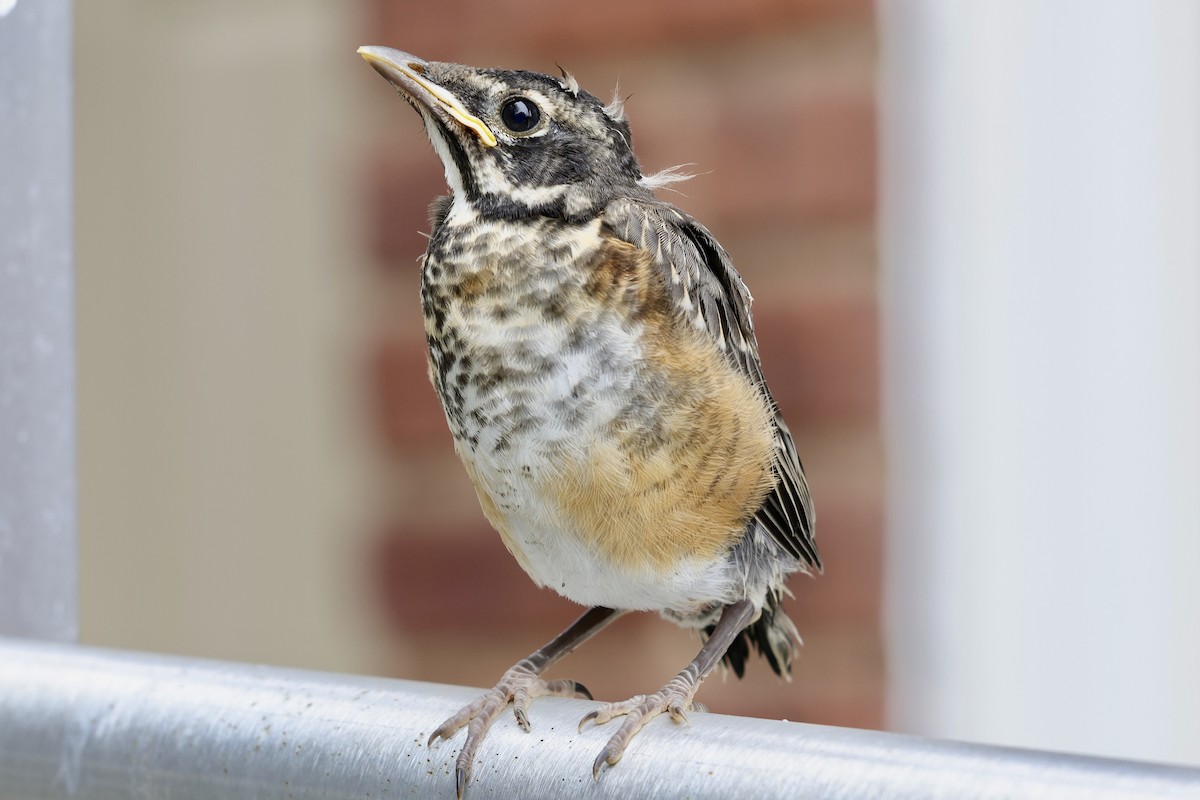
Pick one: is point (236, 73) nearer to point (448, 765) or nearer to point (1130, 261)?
point (1130, 261)

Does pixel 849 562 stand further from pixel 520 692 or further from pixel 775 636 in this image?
pixel 520 692

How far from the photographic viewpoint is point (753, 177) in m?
0.74

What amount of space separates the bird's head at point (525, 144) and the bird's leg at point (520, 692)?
0.46 ft

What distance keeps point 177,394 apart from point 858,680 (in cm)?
53

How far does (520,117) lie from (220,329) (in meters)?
0.61

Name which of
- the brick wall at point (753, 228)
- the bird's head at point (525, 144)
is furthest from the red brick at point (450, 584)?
the bird's head at point (525, 144)

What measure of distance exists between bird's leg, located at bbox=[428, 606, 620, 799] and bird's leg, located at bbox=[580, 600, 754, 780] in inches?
1.0

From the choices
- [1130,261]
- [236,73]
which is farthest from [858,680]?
[236,73]

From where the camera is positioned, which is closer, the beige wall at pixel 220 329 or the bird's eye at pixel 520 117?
the bird's eye at pixel 520 117

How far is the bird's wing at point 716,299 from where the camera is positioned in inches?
17.1

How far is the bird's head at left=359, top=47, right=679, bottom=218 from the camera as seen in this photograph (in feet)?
1.41

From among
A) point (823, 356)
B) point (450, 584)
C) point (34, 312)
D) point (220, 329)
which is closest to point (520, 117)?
point (34, 312)

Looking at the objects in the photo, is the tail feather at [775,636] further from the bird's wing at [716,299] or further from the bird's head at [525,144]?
the bird's head at [525,144]

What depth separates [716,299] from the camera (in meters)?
0.47
